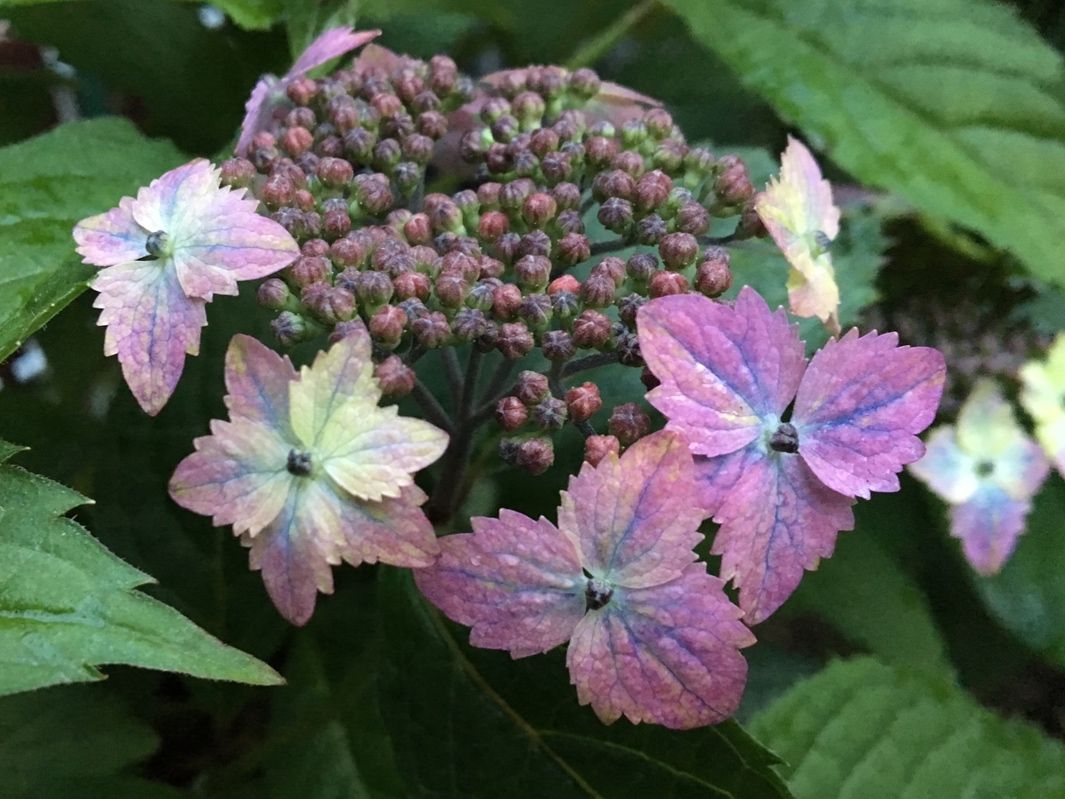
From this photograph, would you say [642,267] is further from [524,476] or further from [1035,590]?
[1035,590]

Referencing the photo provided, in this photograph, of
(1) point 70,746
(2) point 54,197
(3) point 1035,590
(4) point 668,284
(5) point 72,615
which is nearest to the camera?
(5) point 72,615

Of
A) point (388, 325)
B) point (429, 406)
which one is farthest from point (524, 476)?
point (388, 325)

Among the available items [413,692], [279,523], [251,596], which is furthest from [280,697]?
[279,523]

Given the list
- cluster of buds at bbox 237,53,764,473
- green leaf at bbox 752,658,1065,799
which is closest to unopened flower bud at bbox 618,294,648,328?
cluster of buds at bbox 237,53,764,473

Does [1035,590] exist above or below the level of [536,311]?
below

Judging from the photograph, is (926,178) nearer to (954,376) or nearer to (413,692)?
(954,376)

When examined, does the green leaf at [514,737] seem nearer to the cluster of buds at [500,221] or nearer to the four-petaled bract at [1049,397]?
the cluster of buds at [500,221]

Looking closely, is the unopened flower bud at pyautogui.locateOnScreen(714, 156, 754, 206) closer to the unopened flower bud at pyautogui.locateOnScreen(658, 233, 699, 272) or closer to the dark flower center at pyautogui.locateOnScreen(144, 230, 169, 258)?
the unopened flower bud at pyautogui.locateOnScreen(658, 233, 699, 272)

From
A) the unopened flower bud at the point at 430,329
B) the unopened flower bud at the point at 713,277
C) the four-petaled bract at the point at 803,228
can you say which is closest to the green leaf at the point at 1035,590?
the four-petaled bract at the point at 803,228
